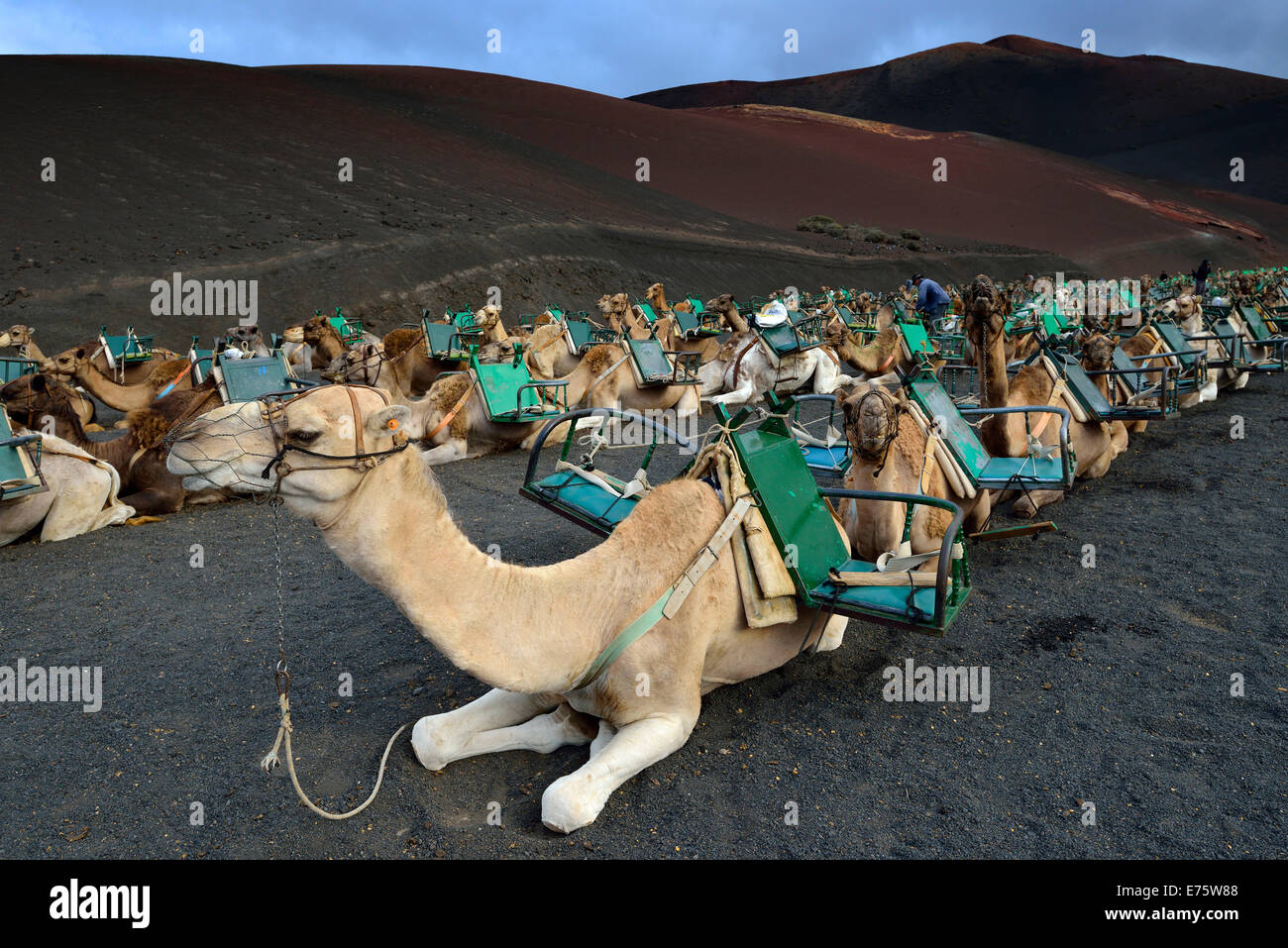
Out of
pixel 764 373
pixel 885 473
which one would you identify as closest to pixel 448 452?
pixel 764 373

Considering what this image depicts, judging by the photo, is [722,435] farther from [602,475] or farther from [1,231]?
[1,231]

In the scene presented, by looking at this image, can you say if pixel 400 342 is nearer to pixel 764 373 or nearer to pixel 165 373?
pixel 165 373

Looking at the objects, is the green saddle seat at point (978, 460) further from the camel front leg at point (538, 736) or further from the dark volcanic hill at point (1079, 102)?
the dark volcanic hill at point (1079, 102)

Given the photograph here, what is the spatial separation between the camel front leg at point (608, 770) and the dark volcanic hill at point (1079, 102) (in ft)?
340

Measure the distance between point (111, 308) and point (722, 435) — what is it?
22571 millimetres

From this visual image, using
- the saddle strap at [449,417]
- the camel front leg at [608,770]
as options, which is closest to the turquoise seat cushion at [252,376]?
the saddle strap at [449,417]

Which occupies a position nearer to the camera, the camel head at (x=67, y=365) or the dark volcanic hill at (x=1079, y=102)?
the camel head at (x=67, y=365)

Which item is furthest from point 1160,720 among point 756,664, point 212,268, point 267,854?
point 212,268

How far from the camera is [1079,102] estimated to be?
112 metres

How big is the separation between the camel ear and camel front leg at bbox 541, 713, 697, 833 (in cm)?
141

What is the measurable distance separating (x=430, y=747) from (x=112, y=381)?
34.6ft

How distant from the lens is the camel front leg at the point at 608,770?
10.3 ft

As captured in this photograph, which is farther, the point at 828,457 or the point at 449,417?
the point at 449,417

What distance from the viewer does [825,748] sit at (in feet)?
12.7
